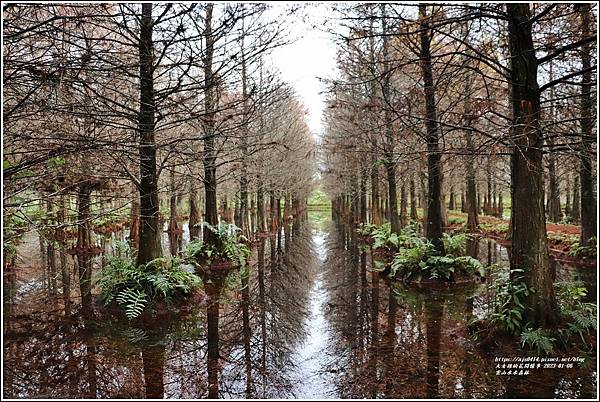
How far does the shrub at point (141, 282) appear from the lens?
8.59 metres

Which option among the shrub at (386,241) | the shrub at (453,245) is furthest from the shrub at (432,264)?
the shrub at (386,241)

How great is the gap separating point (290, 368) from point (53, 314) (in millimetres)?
5393

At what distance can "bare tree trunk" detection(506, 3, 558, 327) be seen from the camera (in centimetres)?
616

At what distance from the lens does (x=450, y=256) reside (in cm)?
1162

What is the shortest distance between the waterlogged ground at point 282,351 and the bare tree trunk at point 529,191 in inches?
34.3

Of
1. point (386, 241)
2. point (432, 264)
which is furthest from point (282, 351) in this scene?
point (386, 241)

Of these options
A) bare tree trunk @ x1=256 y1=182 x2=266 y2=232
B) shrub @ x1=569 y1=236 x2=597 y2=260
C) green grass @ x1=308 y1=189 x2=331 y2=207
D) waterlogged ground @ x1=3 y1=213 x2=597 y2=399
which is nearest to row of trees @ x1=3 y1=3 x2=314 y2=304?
bare tree trunk @ x1=256 y1=182 x2=266 y2=232

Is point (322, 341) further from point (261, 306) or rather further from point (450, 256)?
point (450, 256)

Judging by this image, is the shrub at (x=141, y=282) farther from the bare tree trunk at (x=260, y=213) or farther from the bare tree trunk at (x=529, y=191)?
the bare tree trunk at (x=260, y=213)

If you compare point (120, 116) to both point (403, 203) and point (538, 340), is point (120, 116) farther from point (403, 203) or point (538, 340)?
point (403, 203)

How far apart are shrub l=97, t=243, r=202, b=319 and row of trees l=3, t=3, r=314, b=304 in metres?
0.38

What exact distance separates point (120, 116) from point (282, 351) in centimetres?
436

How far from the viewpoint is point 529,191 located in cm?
638

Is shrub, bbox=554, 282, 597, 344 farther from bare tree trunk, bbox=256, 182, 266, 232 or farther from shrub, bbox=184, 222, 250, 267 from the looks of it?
bare tree trunk, bbox=256, 182, 266, 232
